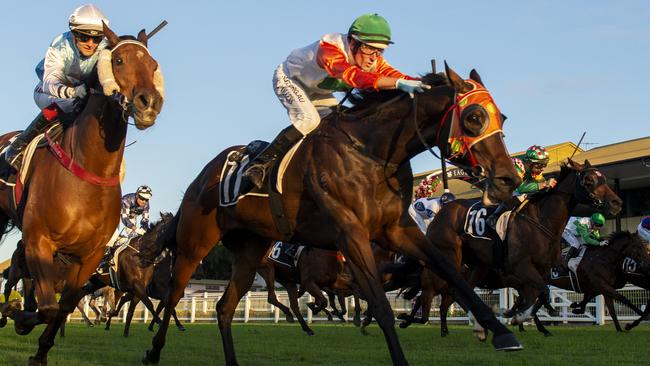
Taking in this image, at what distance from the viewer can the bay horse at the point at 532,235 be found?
36.5 feet

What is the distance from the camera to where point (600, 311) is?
1814cm

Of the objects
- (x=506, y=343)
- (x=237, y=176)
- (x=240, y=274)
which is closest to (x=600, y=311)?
(x=240, y=274)

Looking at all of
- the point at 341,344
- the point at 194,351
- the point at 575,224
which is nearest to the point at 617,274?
the point at 575,224

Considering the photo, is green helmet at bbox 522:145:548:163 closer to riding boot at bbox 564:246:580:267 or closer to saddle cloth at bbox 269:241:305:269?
riding boot at bbox 564:246:580:267

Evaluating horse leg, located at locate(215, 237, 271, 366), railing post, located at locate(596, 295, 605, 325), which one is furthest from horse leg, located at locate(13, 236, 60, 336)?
railing post, located at locate(596, 295, 605, 325)

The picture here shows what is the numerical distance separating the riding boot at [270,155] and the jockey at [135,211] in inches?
361

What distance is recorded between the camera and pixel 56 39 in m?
7.06

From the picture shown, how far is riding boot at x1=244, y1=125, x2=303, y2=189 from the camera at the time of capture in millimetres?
6750

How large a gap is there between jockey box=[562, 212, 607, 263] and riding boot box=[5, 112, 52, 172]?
11862mm

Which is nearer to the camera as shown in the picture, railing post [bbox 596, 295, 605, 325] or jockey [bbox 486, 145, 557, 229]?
jockey [bbox 486, 145, 557, 229]

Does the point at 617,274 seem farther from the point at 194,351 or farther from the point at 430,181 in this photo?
the point at 194,351

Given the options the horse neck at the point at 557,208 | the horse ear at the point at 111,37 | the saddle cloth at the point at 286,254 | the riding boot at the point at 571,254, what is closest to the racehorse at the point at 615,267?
the riding boot at the point at 571,254

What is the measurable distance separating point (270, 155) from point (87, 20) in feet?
6.22

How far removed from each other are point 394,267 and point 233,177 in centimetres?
608
